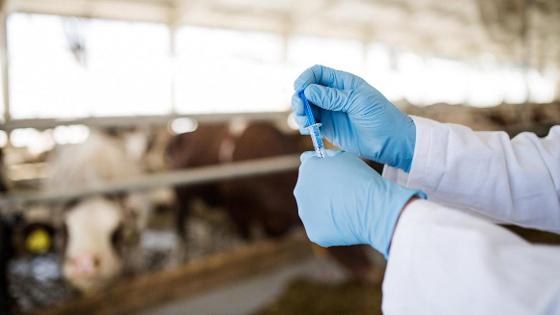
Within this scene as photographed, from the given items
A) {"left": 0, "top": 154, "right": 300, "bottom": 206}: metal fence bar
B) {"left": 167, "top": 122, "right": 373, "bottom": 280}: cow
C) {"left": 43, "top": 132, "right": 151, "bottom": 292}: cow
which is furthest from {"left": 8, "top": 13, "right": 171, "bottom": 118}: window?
{"left": 0, "top": 154, "right": 300, "bottom": 206}: metal fence bar

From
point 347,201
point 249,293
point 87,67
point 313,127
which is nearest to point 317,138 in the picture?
point 313,127

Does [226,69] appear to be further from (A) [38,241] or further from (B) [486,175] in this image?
(B) [486,175]

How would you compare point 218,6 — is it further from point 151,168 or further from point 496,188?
point 496,188

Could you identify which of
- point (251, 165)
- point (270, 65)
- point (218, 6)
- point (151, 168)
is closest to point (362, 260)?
point (251, 165)

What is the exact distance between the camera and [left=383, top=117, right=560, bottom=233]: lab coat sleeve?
2.39 feet

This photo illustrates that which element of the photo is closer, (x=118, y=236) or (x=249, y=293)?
(x=118, y=236)

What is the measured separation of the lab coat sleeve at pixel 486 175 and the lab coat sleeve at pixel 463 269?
23 centimetres

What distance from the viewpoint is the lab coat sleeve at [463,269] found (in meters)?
0.41

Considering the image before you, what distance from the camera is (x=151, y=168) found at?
3.73 metres

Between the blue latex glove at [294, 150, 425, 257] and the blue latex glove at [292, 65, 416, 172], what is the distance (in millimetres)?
92

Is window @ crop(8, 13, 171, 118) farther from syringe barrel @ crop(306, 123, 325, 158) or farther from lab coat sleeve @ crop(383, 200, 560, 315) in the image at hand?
Answer: lab coat sleeve @ crop(383, 200, 560, 315)

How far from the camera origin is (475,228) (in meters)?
0.46

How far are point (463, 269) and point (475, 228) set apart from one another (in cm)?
5

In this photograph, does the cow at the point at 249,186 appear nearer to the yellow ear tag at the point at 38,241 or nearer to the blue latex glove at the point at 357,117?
the yellow ear tag at the point at 38,241
